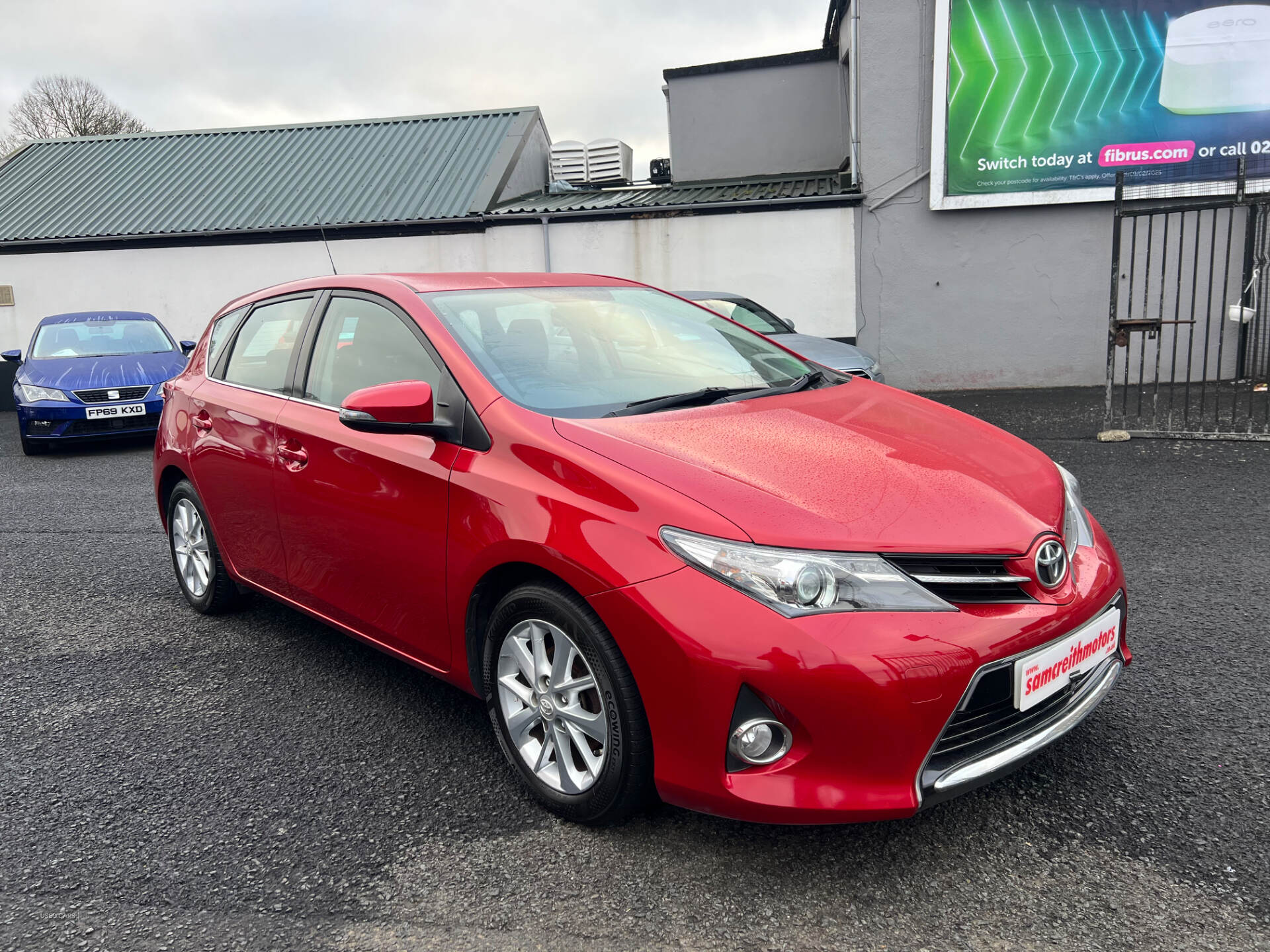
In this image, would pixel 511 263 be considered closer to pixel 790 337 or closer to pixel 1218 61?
pixel 790 337

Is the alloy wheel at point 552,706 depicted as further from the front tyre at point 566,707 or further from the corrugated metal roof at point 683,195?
the corrugated metal roof at point 683,195

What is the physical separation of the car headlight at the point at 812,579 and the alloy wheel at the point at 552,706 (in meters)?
0.49

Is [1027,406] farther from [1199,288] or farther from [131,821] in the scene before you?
[131,821]

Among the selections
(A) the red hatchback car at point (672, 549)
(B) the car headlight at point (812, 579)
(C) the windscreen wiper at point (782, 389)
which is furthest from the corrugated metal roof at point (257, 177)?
(B) the car headlight at point (812, 579)

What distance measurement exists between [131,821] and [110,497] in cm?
568

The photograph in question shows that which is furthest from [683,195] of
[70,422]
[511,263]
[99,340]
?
[70,422]

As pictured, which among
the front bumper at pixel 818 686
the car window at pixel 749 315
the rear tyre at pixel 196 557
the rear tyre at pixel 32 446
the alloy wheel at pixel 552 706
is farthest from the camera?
the rear tyre at pixel 32 446

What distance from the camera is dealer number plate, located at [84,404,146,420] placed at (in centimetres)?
988

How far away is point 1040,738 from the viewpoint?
230 centimetres

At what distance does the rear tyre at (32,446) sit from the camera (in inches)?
399

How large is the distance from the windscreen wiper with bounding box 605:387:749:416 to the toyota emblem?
1117 millimetres

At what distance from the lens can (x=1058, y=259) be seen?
465 inches

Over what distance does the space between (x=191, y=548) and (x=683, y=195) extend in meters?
11.2

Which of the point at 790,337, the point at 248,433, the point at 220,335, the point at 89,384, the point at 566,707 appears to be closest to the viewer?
→ the point at 566,707
